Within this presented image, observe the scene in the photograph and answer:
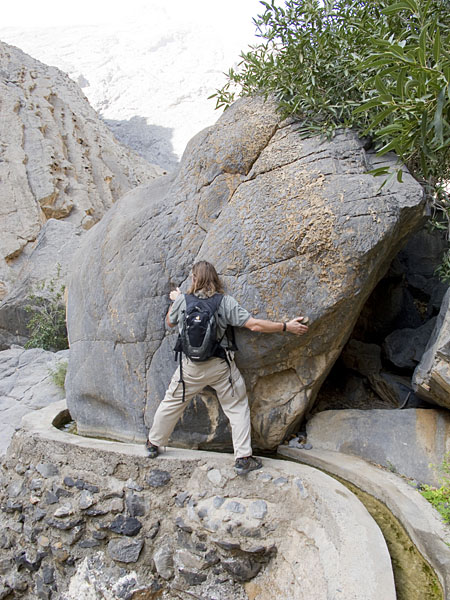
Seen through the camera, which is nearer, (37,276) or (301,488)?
(301,488)

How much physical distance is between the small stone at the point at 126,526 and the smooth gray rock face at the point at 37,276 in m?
5.97

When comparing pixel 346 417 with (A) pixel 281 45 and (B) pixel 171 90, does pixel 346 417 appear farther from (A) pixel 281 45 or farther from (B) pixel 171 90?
(B) pixel 171 90

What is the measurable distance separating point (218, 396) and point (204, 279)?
1040mm

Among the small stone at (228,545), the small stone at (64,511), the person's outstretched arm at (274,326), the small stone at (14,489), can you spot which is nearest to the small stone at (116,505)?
the small stone at (64,511)

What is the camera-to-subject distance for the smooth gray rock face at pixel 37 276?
8914mm

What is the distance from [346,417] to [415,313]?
7.96ft

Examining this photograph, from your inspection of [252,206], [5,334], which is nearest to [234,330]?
[252,206]

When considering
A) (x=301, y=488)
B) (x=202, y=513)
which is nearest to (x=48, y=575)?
(x=202, y=513)

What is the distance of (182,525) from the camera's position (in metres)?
3.59

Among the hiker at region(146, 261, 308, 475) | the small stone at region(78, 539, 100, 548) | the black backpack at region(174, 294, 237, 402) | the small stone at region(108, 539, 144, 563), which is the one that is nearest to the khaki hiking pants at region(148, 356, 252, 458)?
the hiker at region(146, 261, 308, 475)

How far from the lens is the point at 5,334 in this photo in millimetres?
9070

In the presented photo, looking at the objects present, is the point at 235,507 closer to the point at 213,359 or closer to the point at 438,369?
the point at 213,359

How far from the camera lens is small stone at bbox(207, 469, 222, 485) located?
3.74 meters

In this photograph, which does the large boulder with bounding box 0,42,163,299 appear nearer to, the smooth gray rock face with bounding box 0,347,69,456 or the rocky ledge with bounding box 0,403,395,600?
the smooth gray rock face with bounding box 0,347,69,456
